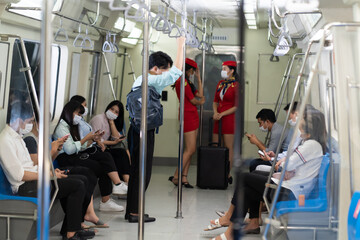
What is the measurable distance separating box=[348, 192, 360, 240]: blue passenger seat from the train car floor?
178 centimetres

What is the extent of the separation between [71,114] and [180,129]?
1092 mm

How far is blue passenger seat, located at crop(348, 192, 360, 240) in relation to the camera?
3010 mm

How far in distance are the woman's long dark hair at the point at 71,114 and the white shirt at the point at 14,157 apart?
1498 mm

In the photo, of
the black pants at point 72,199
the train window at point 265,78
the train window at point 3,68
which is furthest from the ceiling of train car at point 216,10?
the train window at point 3,68

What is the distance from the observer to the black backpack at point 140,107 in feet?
16.7

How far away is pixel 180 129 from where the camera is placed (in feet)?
18.4

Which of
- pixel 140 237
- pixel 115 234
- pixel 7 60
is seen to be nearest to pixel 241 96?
pixel 140 237

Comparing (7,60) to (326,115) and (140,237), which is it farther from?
(326,115)

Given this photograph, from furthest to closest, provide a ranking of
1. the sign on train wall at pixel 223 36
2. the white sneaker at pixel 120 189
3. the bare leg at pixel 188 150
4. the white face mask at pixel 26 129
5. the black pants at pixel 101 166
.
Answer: the sign on train wall at pixel 223 36
the bare leg at pixel 188 150
the white sneaker at pixel 120 189
the black pants at pixel 101 166
the white face mask at pixel 26 129

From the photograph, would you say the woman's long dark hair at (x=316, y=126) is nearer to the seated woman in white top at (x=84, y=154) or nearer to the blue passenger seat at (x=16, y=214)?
the blue passenger seat at (x=16, y=214)

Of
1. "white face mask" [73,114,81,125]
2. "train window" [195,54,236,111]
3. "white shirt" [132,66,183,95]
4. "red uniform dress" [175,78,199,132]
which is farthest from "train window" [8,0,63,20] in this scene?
"train window" [195,54,236,111]

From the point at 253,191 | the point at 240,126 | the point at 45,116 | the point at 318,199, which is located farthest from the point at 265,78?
the point at 240,126

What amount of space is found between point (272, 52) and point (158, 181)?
3.62 m

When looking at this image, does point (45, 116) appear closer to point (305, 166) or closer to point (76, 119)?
point (305, 166)
